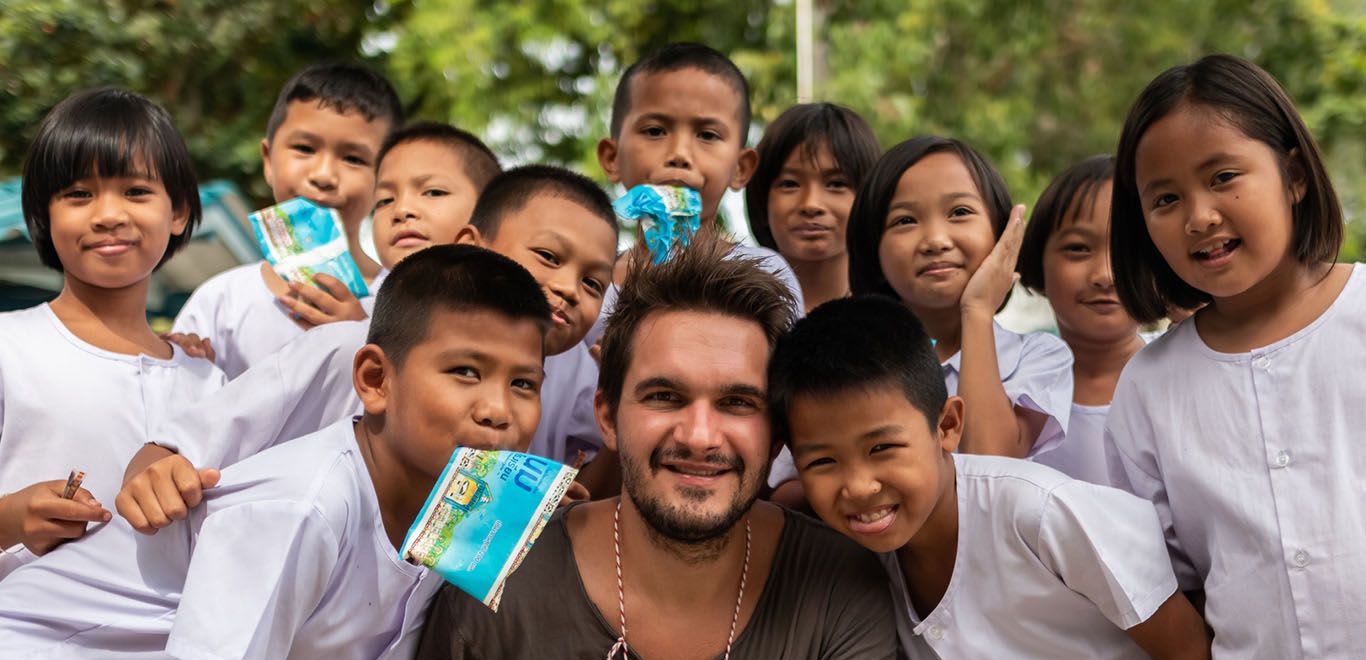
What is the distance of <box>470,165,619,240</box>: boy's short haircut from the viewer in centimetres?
405

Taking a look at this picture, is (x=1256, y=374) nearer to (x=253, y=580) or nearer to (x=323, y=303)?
(x=253, y=580)

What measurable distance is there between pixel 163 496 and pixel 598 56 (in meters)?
10.9

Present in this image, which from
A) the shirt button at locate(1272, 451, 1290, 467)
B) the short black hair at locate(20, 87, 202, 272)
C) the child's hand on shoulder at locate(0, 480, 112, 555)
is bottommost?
the child's hand on shoulder at locate(0, 480, 112, 555)

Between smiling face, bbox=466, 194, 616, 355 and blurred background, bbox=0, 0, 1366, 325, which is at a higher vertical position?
blurred background, bbox=0, 0, 1366, 325

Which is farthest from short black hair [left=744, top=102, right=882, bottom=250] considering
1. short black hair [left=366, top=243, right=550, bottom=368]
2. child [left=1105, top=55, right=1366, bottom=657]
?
short black hair [left=366, top=243, right=550, bottom=368]

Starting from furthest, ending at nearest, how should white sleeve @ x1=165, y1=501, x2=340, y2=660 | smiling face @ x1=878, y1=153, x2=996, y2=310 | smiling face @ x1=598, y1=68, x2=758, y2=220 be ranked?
smiling face @ x1=598, y1=68, x2=758, y2=220 < smiling face @ x1=878, y1=153, x2=996, y2=310 < white sleeve @ x1=165, y1=501, x2=340, y2=660

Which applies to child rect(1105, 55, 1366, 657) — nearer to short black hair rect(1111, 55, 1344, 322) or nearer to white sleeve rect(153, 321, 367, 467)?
short black hair rect(1111, 55, 1344, 322)

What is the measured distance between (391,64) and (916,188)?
9.94 m

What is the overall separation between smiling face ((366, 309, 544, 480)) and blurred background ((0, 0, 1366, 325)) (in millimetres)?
7324

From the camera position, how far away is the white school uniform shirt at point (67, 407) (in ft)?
12.0

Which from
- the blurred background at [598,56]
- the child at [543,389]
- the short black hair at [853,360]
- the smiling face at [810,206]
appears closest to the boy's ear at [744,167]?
the smiling face at [810,206]

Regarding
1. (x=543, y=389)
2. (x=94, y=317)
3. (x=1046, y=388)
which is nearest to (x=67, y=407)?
(x=94, y=317)

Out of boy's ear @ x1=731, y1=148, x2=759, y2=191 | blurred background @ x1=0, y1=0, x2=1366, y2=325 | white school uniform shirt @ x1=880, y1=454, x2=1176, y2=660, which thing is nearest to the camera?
white school uniform shirt @ x1=880, y1=454, x2=1176, y2=660

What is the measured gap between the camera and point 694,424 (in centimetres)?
317
